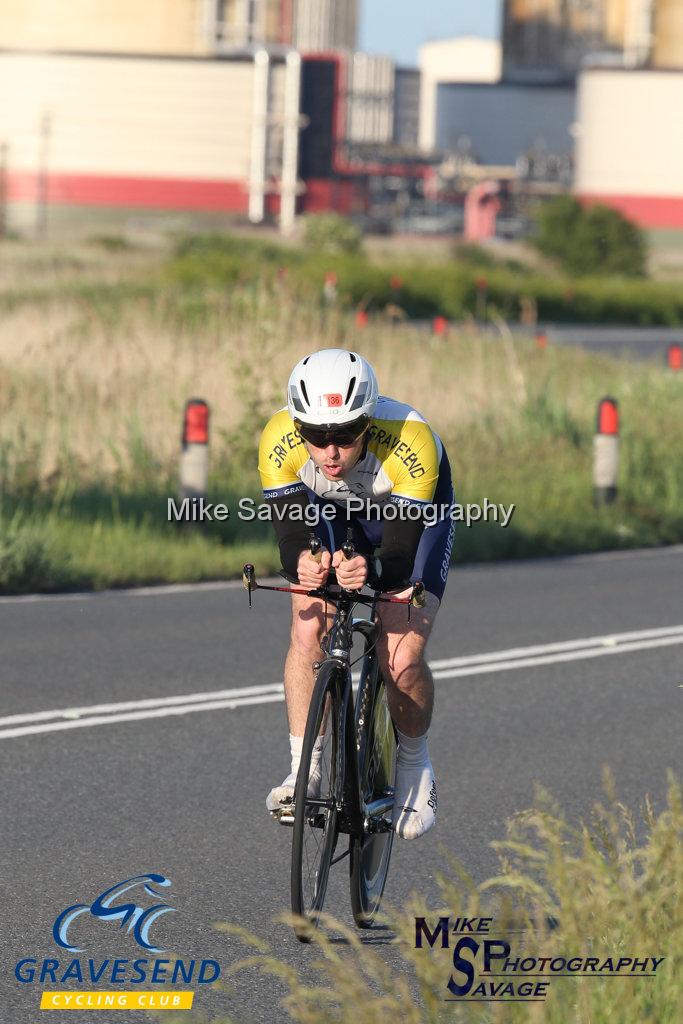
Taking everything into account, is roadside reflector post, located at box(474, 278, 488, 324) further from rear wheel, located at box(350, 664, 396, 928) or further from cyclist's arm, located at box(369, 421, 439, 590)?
cyclist's arm, located at box(369, 421, 439, 590)

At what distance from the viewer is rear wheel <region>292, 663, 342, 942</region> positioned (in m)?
5.14

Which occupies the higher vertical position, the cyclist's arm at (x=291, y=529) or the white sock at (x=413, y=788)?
the cyclist's arm at (x=291, y=529)

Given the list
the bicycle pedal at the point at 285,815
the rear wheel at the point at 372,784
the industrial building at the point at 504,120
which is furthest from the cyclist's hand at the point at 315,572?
the industrial building at the point at 504,120

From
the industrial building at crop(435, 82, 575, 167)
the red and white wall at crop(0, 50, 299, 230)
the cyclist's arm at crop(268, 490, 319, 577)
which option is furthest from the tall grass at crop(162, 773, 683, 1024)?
the industrial building at crop(435, 82, 575, 167)

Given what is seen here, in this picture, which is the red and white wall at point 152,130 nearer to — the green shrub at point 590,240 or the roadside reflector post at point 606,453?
the green shrub at point 590,240

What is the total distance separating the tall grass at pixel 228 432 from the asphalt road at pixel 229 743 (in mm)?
1314

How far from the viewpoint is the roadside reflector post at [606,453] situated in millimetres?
16016

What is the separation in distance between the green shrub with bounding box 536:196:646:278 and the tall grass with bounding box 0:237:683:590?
42.4m

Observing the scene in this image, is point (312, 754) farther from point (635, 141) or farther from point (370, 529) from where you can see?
point (635, 141)

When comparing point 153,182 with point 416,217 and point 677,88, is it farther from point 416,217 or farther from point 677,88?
point 677,88

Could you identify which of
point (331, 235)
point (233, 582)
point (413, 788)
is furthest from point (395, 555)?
point (331, 235)

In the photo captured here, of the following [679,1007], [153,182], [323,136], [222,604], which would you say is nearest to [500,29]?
[323,136]

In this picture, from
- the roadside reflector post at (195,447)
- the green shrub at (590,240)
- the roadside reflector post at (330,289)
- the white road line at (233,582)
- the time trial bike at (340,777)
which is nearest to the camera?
the time trial bike at (340,777)

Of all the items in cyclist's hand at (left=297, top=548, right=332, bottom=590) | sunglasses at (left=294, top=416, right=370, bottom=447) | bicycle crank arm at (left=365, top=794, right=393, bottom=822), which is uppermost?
sunglasses at (left=294, top=416, right=370, bottom=447)
